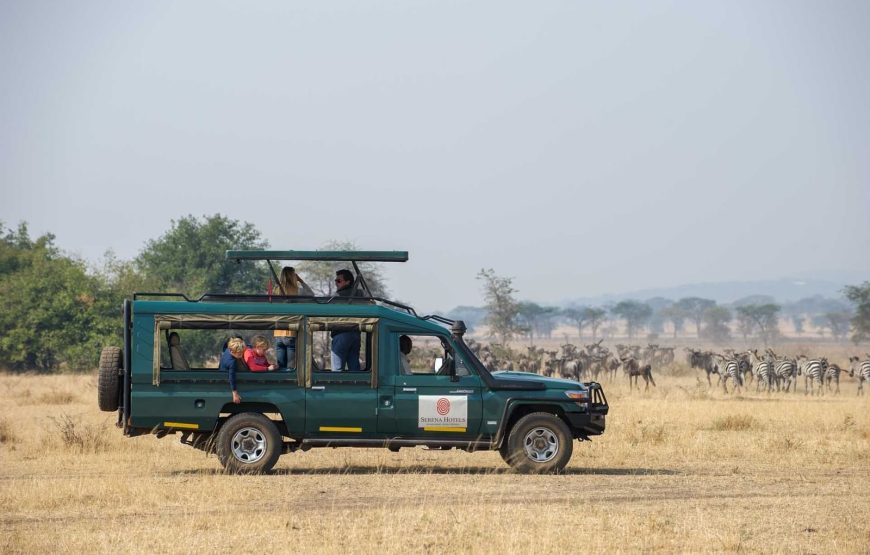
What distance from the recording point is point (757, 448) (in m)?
21.4

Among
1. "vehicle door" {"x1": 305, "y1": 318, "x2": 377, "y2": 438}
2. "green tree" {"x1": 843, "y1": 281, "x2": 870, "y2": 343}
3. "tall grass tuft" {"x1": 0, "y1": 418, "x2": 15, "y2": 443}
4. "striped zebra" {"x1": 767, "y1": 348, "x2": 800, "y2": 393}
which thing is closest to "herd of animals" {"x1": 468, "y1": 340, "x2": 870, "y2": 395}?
"striped zebra" {"x1": 767, "y1": 348, "x2": 800, "y2": 393}

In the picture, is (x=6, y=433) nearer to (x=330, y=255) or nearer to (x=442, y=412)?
(x=330, y=255)

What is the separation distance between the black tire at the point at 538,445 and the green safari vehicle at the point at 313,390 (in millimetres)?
13

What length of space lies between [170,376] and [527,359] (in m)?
35.8

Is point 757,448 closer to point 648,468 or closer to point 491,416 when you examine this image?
point 648,468

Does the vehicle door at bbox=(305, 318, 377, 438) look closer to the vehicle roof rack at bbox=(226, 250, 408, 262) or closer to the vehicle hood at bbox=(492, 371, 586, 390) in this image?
the vehicle roof rack at bbox=(226, 250, 408, 262)

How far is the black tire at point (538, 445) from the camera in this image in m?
17.7

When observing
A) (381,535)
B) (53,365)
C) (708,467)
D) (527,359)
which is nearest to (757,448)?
(708,467)

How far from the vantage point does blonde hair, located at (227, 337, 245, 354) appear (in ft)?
56.1

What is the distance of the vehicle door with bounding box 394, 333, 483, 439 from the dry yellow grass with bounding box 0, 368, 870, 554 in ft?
2.02

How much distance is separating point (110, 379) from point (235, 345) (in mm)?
1626

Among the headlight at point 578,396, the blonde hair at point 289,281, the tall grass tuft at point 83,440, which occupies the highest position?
the blonde hair at point 289,281

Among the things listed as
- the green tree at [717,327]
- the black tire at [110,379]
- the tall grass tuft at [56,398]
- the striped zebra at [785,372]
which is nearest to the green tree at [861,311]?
the green tree at [717,327]

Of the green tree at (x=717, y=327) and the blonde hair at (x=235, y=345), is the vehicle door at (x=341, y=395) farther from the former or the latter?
the green tree at (x=717, y=327)
